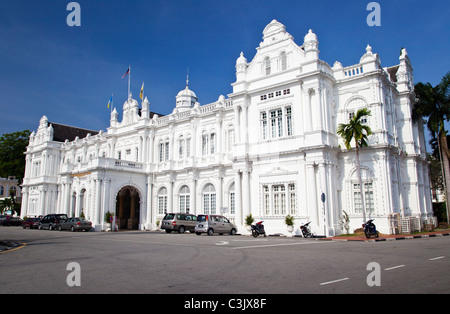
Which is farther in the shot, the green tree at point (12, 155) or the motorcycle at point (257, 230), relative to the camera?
the green tree at point (12, 155)

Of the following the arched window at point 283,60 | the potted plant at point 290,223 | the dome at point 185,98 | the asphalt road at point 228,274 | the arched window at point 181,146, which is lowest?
the asphalt road at point 228,274

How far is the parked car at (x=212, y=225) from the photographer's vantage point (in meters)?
24.8

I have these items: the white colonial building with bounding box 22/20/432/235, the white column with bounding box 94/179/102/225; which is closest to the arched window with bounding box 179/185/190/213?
the white colonial building with bounding box 22/20/432/235

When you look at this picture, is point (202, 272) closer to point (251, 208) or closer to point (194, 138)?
point (251, 208)

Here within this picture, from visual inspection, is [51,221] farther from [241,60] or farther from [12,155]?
[12,155]

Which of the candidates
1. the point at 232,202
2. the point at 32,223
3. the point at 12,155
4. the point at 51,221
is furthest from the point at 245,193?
the point at 12,155

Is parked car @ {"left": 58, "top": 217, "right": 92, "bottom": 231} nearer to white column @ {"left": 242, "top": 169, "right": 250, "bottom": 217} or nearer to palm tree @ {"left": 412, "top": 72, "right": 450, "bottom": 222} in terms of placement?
white column @ {"left": 242, "top": 169, "right": 250, "bottom": 217}

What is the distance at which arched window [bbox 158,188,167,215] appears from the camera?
3531 centimetres

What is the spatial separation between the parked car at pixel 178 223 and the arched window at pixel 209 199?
125 inches

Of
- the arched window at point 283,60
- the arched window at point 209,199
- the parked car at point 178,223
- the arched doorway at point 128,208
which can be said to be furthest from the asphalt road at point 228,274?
the arched doorway at point 128,208

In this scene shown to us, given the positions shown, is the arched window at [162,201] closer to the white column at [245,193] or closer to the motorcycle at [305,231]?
the white column at [245,193]

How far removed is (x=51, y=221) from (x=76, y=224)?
452 cm

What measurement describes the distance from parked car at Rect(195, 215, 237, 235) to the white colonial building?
153cm
